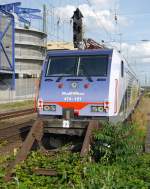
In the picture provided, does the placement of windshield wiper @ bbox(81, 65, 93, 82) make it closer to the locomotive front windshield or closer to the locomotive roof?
the locomotive front windshield

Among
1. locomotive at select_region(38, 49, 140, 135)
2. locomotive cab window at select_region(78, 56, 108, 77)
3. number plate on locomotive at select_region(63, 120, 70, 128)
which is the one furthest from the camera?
locomotive cab window at select_region(78, 56, 108, 77)

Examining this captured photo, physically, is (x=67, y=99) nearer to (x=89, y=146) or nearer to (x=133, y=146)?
(x=89, y=146)

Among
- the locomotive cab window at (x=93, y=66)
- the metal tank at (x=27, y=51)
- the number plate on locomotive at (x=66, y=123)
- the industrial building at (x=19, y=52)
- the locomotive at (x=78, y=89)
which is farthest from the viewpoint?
the metal tank at (x=27, y=51)

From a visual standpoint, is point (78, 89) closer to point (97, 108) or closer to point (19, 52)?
point (97, 108)

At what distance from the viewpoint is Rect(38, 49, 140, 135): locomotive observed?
12.5 meters

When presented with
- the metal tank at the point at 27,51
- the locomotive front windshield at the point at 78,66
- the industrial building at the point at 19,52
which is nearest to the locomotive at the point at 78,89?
the locomotive front windshield at the point at 78,66

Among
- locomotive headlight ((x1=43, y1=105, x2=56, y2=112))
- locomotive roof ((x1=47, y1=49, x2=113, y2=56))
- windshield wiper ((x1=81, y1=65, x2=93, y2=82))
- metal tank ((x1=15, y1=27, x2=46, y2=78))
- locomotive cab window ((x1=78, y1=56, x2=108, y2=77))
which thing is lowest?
locomotive headlight ((x1=43, y1=105, x2=56, y2=112))

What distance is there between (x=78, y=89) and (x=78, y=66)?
800 mm

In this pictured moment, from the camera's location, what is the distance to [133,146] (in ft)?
34.0

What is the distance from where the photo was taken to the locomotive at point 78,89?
41.2ft

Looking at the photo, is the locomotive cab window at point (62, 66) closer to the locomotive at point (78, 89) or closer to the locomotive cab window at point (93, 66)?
the locomotive at point (78, 89)

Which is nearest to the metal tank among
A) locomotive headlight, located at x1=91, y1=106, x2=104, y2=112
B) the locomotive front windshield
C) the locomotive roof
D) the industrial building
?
the industrial building

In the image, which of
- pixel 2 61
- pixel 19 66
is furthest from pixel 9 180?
pixel 19 66

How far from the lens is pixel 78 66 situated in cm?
1330
